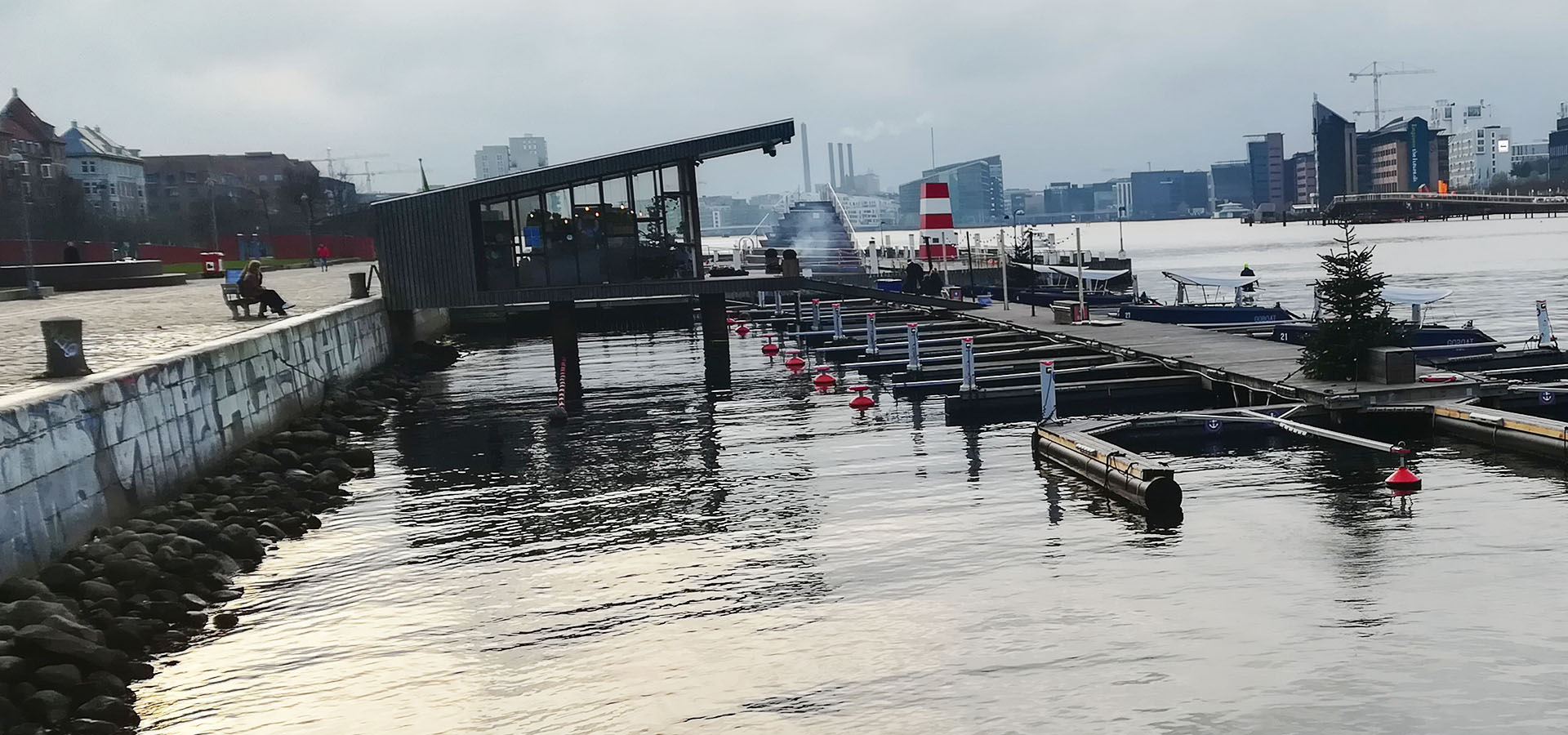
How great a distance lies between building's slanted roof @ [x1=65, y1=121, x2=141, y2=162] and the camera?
143000 mm

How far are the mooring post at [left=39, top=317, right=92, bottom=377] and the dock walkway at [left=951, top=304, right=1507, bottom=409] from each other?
21.3 meters

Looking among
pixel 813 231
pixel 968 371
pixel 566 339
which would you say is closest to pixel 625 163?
pixel 566 339

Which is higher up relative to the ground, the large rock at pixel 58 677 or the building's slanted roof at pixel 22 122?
the building's slanted roof at pixel 22 122

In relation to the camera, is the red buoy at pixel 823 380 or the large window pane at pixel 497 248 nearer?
the red buoy at pixel 823 380

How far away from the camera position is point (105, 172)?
144 meters

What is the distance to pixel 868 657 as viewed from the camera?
14.8 meters

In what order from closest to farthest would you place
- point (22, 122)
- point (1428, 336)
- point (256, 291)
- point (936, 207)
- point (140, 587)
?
point (140, 587) → point (1428, 336) → point (256, 291) → point (936, 207) → point (22, 122)

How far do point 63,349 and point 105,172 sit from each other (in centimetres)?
13805

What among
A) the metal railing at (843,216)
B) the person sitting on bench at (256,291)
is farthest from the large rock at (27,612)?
the metal railing at (843,216)

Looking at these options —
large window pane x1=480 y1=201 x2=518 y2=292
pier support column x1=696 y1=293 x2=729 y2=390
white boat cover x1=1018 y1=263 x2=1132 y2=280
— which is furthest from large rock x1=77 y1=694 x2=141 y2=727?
white boat cover x1=1018 y1=263 x2=1132 y2=280

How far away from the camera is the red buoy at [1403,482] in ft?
69.6

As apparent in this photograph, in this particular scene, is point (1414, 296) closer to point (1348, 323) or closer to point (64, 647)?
point (1348, 323)

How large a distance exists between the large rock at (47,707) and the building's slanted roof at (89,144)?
139547mm

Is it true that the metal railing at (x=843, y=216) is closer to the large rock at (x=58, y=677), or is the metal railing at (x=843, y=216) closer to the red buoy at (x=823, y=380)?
the red buoy at (x=823, y=380)
